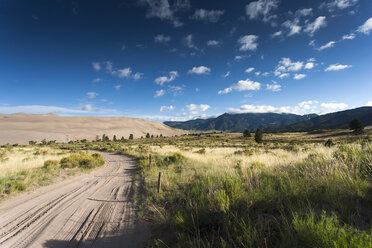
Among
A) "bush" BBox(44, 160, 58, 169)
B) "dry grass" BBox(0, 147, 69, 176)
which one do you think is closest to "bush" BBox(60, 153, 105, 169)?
"bush" BBox(44, 160, 58, 169)

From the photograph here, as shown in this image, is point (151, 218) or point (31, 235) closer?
point (31, 235)

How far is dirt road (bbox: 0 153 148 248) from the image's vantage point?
364 cm

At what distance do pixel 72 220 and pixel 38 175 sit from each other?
24.2 feet

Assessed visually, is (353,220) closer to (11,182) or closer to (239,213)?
(239,213)

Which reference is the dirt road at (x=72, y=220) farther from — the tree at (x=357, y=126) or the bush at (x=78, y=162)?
the tree at (x=357, y=126)

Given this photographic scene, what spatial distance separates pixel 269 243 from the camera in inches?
90.5

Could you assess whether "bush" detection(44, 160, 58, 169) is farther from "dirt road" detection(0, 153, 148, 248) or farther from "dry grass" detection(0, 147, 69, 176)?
"dirt road" detection(0, 153, 148, 248)

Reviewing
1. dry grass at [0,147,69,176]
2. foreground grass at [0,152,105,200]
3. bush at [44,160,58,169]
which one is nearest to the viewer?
foreground grass at [0,152,105,200]

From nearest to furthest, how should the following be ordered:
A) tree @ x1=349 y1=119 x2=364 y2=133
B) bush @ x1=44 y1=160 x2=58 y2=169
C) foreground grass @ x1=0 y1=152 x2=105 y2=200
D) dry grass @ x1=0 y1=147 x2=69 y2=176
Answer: foreground grass @ x1=0 y1=152 x2=105 y2=200 → dry grass @ x1=0 y1=147 x2=69 y2=176 → bush @ x1=44 y1=160 x2=58 y2=169 → tree @ x1=349 y1=119 x2=364 y2=133

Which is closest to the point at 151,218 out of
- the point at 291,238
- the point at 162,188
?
the point at 162,188

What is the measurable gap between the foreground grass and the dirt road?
809 millimetres

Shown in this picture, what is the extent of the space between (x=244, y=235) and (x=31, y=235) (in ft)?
17.6

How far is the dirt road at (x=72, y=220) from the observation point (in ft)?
12.0

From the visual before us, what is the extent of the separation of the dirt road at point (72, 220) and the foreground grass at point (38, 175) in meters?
0.81
